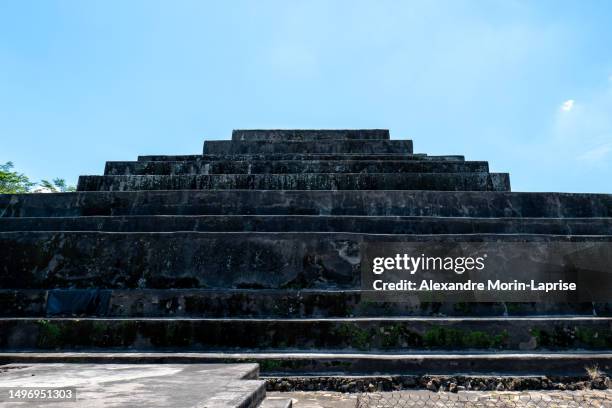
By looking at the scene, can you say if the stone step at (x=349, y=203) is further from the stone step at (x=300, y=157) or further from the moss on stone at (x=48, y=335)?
the moss on stone at (x=48, y=335)

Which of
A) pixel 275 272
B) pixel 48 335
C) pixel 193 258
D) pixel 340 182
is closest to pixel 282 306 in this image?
pixel 275 272

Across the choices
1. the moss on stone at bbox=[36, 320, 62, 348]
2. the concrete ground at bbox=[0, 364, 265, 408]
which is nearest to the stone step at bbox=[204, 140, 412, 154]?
the moss on stone at bbox=[36, 320, 62, 348]

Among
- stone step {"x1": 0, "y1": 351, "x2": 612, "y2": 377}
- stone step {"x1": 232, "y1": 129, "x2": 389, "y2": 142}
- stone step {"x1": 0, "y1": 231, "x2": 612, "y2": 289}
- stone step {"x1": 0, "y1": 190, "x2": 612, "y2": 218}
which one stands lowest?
stone step {"x1": 0, "y1": 351, "x2": 612, "y2": 377}

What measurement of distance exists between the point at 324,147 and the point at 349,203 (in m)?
4.06

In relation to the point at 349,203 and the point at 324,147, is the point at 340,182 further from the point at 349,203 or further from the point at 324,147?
the point at 324,147

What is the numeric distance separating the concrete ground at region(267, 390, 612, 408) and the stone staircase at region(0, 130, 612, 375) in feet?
1.12

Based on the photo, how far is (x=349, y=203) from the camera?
7027 mm

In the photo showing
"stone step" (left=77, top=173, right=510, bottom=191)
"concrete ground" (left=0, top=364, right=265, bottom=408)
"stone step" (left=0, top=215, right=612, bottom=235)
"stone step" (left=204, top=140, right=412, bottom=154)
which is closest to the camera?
"concrete ground" (left=0, top=364, right=265, bottom=408)

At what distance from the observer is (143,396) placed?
2.59m

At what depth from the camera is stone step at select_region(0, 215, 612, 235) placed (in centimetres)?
618

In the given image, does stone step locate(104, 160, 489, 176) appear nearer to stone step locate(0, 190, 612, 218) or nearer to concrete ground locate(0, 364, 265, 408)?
stone step locate(0, 190, 612, 218)

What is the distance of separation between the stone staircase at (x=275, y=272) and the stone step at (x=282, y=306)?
2 centimetres

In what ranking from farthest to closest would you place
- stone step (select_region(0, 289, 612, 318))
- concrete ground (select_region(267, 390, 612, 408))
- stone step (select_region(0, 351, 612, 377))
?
stone step (select_region(0, 289, 612, 318)) < stone step (select_region(0, 351, 612, 377)) < concrete ground (select_region(267, 390, 612, 408))

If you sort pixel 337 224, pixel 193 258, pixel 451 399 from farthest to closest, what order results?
pixel 337 224 → pixel 193 258 → pixel 451 399
